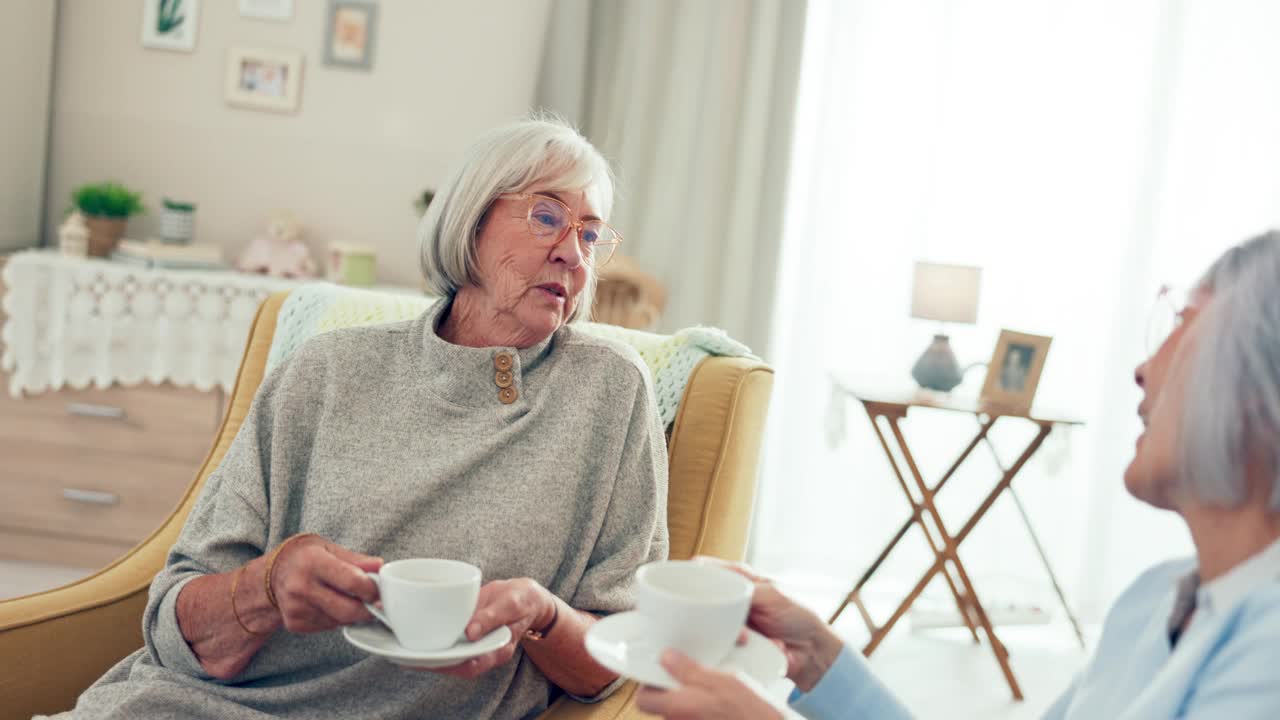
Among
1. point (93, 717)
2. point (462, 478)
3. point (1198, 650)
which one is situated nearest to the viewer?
point (1198, 650)

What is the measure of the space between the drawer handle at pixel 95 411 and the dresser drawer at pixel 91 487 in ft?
0.34

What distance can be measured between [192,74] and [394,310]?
2.22m

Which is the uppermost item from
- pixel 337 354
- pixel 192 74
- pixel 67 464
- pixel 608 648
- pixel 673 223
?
pixel 192 74

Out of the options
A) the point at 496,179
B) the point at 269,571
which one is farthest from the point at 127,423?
the point at 269,571

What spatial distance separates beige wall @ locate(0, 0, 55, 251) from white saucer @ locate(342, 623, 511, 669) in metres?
3.00

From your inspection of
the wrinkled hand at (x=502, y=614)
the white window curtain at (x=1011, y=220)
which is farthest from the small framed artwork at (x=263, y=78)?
the wrinkled hand at (x=502, y=614)

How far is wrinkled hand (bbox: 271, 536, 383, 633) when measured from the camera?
116 centimetres

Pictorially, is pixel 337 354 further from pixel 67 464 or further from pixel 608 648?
pixel 67 464

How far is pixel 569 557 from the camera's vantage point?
1.48m

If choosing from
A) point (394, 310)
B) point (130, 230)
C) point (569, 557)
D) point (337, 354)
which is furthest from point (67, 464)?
point (569, 557)

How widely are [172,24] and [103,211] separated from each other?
0.66 metres

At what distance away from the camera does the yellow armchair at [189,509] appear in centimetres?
143

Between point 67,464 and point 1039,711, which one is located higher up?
point 67,464

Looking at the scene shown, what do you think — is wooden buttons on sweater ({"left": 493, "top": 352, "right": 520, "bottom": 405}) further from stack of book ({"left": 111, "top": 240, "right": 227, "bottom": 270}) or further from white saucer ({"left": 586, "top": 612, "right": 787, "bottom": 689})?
stack of book ({"left": 111, "top": 240, "right": 227, "bottom": 270})
